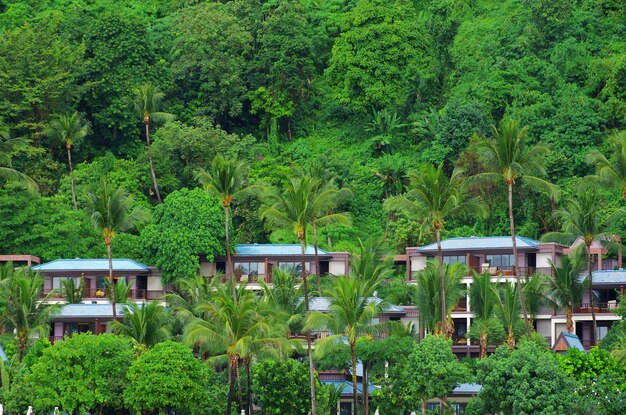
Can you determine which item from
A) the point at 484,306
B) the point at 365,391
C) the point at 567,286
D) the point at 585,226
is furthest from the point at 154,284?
the point at 585,226

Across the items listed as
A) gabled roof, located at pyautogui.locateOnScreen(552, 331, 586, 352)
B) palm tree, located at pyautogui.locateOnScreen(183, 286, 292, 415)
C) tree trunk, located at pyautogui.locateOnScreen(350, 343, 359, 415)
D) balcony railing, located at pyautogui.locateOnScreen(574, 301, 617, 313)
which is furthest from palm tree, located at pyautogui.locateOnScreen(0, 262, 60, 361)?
balcony railing, located at pyautogui.locateOnScreen(574, 301, 617, 313)

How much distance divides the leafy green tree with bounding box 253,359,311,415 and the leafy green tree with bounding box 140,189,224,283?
1694cm

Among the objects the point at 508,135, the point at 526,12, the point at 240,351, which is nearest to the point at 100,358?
the point at 240,351

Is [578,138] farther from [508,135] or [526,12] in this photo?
[508,135]

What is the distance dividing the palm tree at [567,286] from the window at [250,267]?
1813cm

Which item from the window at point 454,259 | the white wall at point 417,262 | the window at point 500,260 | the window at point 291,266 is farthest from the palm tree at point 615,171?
the window at point 291,266

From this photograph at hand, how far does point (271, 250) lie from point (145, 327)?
20.1 meters

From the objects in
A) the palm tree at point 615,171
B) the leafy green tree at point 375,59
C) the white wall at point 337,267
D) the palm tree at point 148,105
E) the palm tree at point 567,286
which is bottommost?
the palm tree at point 567,286

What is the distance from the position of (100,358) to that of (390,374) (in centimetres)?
1377

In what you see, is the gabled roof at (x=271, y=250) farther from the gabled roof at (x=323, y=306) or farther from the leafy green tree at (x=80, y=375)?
the leafy green tree at (x=80, y=375)

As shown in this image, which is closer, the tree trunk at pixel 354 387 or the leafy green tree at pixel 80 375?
the leafy green tree at pixel 80 375

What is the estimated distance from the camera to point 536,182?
288 feet

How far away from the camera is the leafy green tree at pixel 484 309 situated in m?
90.9

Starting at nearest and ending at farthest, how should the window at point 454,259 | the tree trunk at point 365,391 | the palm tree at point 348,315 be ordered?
the palm tree at point 348,315 → the tree trunk at point 365,391 → the window at point 454,259
